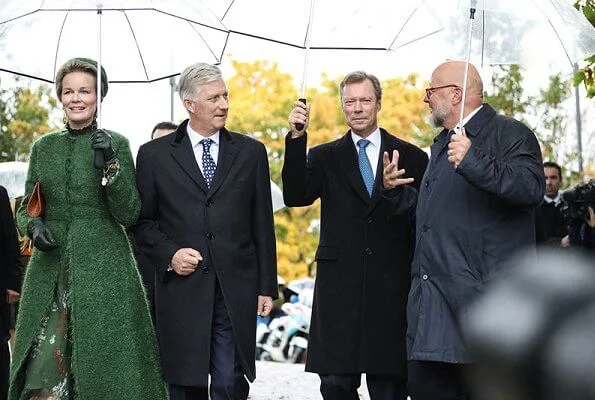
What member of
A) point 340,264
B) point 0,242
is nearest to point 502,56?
point 340,264

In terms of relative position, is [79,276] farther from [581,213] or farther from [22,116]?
[22,116]

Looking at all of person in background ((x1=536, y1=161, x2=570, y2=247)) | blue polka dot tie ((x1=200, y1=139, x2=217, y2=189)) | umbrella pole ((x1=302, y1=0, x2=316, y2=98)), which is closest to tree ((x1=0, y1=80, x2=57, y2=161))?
person in background ((x1=536, y1=161, x2=570, y2=247))

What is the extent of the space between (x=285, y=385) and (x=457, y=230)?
7.75 meters

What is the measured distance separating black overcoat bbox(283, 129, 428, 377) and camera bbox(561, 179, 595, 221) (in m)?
3.75

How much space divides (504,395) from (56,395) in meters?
5.14

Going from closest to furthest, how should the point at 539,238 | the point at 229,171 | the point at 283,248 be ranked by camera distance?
the point at 229,171 → the point at 539,238 → the point at 283,248

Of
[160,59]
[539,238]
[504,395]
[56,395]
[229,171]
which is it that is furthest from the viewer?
[539,238]

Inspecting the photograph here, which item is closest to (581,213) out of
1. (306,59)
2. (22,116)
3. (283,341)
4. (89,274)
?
(306,59)

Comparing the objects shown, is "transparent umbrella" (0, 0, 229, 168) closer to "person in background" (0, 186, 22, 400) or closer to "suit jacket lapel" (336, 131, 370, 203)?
"suit jacket lapel" (336, 131, 370, 203)

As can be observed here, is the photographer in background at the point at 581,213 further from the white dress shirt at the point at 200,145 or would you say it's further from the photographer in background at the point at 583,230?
the white dress shirt at the point at 200,145

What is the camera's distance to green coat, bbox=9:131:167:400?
6.03 meters

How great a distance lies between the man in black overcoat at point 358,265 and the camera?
718 cm

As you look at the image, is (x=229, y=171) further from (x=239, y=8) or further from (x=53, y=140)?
(x=239, y=8)

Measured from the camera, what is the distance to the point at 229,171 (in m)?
6.50
